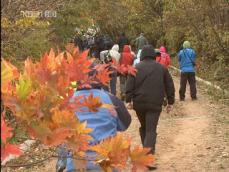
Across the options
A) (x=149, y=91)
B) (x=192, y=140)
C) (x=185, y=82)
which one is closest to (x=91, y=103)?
(x=149, y=91)

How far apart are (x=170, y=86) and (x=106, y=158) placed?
507cm

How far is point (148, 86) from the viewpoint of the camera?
25.0 feet

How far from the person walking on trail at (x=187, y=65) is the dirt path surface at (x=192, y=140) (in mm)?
961

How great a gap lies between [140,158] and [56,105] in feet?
1.78

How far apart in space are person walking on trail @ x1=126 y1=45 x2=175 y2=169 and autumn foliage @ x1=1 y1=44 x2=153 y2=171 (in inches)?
184

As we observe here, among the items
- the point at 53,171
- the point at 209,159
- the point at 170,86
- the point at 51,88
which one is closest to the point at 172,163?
the point at 209,159

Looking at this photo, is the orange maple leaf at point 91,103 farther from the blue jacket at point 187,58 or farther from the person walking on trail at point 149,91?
the blue jacket at point 187,58

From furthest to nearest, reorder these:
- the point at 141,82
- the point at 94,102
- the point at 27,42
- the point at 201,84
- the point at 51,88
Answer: the point at 201,84 < the point at 27,42 < the point at 141,82 < the point at 94,102 < the point at 51,88

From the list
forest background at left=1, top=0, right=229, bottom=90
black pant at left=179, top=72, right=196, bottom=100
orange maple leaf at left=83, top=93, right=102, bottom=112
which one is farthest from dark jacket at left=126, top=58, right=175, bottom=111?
black pant at left=179, top=72, right=196, bottom=100

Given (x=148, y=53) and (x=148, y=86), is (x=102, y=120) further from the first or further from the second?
(x=148, y=53)

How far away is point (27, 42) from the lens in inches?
549

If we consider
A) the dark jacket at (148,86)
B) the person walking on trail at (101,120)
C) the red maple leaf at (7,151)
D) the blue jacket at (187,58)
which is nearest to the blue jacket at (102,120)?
the person walking on trail at (101,120)

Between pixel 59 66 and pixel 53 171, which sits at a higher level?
pixel 59 66

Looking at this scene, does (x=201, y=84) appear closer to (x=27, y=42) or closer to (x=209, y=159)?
(x=27, y=42)
